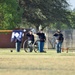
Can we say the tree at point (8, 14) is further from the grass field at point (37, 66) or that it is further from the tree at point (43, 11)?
the grass field at point (37, 66)

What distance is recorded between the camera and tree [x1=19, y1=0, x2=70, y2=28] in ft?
211

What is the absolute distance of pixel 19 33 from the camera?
120 feet

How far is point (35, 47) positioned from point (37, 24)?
1324 inches

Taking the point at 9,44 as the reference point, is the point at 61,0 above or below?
above

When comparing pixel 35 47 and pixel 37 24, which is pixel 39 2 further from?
pixel 35 47

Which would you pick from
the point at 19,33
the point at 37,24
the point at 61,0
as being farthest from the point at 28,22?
the point at 19,33

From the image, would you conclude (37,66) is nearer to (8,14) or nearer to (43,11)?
(8,14)

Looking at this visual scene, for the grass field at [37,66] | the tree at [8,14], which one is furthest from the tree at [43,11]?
the grass field at [37,66]

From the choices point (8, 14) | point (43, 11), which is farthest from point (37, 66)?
point (43, 11)

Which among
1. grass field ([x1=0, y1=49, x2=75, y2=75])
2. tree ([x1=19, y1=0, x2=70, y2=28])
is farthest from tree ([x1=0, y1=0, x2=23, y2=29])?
grass field ([x1=0, y1=49, x2=75, y2=75])

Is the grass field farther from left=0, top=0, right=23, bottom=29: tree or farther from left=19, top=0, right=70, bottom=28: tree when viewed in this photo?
left=19, top=0, right=70, bottom=28: tree

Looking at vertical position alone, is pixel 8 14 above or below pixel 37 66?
above

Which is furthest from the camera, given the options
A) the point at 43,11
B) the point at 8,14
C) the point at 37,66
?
the point at 43,11

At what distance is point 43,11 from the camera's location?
65.9 meters
